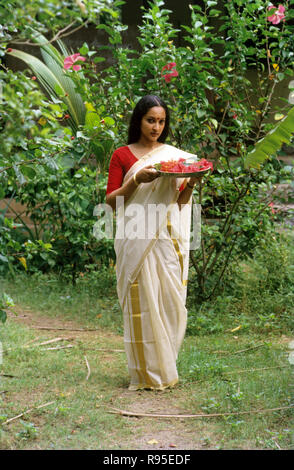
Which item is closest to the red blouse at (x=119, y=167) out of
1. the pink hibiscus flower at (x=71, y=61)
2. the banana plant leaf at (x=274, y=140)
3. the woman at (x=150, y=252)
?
the woman at (x=150, y=252)

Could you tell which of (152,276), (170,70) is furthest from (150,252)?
(170,70)

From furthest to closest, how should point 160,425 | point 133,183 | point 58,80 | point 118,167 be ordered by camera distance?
1. point 58,80
2. point 118,167
3. point 133,183
4. point 160,425

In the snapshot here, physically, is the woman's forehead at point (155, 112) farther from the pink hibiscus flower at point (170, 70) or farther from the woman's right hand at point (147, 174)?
the pink hibiscus flower at point (170, 70)

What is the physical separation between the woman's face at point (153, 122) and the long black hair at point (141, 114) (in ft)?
0.09

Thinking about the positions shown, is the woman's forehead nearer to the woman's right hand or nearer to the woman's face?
the woman's face

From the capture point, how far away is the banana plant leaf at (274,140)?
13.1 ft

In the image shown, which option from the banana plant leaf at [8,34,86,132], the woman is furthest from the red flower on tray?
the banana plant leaf at [8,34,86,132]

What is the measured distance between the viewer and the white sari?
4.05 meters

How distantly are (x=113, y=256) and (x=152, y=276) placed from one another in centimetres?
294

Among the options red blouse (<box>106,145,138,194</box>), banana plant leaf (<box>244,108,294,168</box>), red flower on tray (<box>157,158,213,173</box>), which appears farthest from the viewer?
red blouse (<box>106,145,138,194</box>)

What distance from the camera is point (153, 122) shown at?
409 centimetres

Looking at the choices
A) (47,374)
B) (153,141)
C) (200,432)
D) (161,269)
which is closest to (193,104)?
(153,141)

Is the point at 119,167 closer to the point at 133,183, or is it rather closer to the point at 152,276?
the point at 133,183
